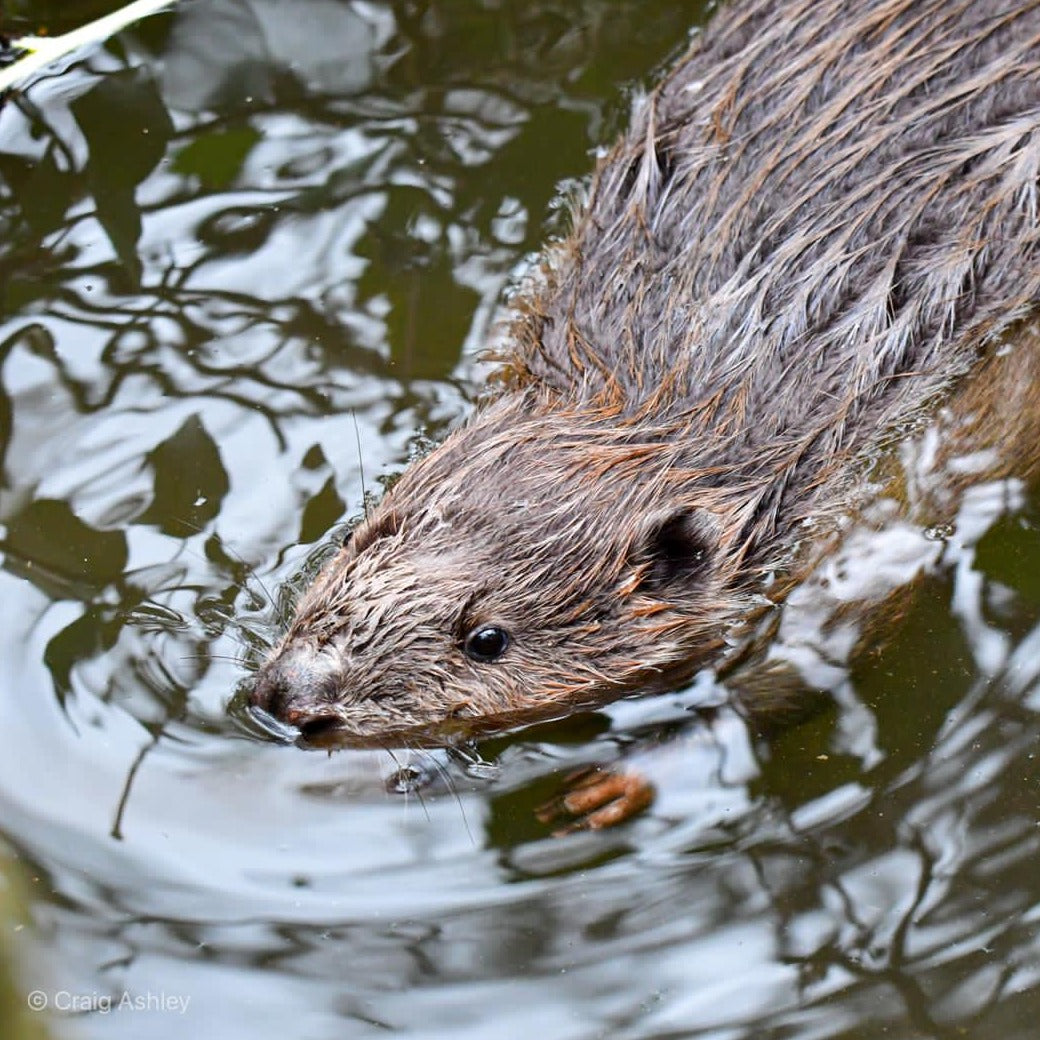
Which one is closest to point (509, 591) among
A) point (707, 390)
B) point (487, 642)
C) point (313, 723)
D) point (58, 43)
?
point (487, 642)

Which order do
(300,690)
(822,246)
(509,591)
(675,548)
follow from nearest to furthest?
(300,690) → (509,591) → (675,548) → (822,246)

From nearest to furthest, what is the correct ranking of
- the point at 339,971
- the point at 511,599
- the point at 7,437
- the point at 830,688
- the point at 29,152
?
the point at 339,971
the point at 511,599
the point at 830,688
the point at 7,437
the point at 29,152

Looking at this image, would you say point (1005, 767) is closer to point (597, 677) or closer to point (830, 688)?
point (830, 688)

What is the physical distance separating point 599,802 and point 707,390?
3.30 ft

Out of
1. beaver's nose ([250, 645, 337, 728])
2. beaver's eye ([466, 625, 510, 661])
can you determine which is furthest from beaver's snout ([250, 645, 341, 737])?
beaver's eye ([466, 625, 510, 661])

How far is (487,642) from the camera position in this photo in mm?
3266

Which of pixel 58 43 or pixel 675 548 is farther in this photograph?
pixel 58 43

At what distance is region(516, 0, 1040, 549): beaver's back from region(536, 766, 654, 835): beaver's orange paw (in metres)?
0.76

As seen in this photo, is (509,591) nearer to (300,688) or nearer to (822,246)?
(300,688)

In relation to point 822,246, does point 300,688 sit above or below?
below

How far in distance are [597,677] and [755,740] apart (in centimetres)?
43

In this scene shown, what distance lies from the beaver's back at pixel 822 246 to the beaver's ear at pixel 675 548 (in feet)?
0.60

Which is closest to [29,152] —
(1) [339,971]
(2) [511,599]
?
(2) [511,599]

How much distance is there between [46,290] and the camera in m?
4.34
